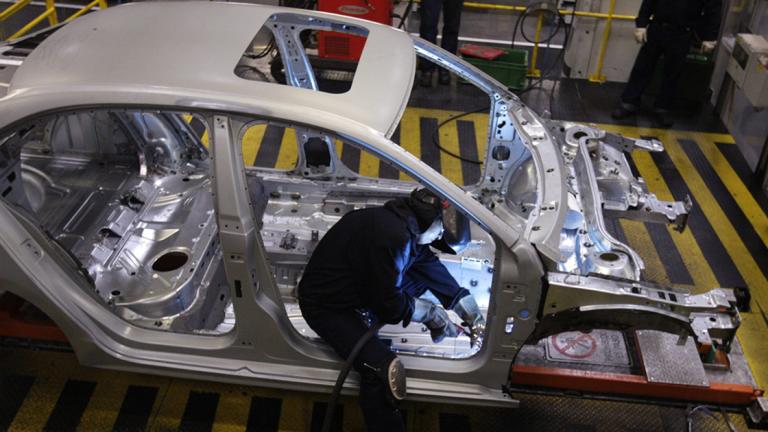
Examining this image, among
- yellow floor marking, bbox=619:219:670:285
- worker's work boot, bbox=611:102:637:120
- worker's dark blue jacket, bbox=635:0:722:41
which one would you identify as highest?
worker's dark blue jacket, bbox=635:0:722:41

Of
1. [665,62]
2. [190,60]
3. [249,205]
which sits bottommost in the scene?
[665,62]

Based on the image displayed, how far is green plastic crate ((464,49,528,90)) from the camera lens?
721 cm

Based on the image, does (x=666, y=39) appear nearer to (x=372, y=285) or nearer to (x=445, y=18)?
(x=445, y=18)

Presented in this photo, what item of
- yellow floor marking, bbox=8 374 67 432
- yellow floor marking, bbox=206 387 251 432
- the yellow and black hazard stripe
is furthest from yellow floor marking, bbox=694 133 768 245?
yellow floor marking, bbox=8 374 67 432

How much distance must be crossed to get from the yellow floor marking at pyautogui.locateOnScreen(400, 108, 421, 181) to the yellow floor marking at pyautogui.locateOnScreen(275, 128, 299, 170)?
39.2 inches

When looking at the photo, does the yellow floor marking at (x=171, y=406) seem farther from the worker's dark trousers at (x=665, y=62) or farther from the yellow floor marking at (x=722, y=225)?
the worker's dark trousers at (x=665, y=62)

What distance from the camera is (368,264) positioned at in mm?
3314

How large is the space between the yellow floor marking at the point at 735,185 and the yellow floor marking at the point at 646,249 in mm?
945

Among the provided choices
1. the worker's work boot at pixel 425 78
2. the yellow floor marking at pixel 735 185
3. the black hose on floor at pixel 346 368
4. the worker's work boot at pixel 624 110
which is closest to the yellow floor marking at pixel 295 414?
the black hose on floor at pixel 346 368

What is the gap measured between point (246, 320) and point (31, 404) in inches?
58.5

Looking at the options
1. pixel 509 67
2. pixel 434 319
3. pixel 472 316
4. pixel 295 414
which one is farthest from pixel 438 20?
pixel 295 414

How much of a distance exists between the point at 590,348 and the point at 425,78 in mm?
4414

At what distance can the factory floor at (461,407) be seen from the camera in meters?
3.76

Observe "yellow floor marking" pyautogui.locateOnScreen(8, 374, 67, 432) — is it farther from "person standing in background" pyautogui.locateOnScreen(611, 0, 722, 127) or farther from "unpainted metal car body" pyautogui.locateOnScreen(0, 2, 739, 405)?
"person standing in background" pyautogui.locateOnScreen(611, 0, 722, 127)
